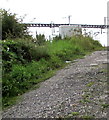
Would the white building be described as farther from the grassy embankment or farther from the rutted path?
the rutted path

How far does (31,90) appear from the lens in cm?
427

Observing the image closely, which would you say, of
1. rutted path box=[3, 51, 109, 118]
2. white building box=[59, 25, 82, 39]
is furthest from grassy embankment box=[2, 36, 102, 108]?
white building box=[59, 25, 82, 39]

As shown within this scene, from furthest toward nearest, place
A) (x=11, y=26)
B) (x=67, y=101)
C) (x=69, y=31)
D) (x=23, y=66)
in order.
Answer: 1. (x=69, y=31)
2. (x=11, y=26)
3. (x=23, y=66)
4. (x=67, y=101)

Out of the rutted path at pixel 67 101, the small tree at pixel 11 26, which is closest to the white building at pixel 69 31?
the small tree at pixel 11 26

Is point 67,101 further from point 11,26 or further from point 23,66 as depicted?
point 11,26

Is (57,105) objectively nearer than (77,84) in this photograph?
Yes

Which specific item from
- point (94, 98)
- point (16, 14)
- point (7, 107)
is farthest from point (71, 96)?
point (16, 14)

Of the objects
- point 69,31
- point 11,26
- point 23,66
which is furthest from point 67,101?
point 69,31

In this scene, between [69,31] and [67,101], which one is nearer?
[67,101]

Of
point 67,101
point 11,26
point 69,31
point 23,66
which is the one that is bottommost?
point 67,101

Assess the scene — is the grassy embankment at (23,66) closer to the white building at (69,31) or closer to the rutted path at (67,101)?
the rutted path at (67,101)

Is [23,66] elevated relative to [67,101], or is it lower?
elevated

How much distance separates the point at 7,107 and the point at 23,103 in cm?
24

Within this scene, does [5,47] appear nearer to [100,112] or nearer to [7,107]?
[7,107]
